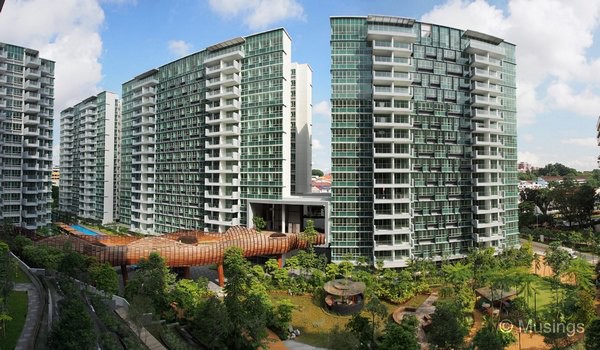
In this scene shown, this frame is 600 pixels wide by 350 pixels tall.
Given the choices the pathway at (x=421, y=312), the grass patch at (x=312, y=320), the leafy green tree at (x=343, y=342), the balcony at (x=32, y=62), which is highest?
the balcony at (x=32, y=62)

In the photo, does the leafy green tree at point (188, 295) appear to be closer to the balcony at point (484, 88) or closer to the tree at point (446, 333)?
the tree at point (446, 333)

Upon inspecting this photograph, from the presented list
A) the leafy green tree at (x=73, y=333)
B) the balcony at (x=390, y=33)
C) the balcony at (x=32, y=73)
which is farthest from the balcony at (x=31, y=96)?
the leafy green tree at (x=73, y=333)

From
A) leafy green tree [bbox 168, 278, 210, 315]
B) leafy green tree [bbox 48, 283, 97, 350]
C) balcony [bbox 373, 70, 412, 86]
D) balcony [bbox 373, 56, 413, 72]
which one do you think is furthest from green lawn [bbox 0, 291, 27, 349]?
balcony [bbox 373, 56, 413, 72]

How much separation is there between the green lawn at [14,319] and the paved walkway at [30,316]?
0.30 m

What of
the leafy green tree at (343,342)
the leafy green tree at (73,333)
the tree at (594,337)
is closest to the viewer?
the leafy green tree at (73,333)

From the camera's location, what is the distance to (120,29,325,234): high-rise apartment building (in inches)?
2552

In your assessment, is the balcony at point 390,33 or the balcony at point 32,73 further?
the balcony at point 32,73

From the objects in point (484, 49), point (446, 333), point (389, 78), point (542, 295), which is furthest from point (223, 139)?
point (542, 295)

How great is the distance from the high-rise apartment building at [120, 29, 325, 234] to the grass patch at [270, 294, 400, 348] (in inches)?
698

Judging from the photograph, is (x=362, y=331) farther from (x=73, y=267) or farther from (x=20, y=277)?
(x=20, y=277)

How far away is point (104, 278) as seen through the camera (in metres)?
38.1

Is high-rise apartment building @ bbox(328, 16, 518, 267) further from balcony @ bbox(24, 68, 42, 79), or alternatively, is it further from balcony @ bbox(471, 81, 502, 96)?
balcony @ bbox(24, 68, 42, 79)

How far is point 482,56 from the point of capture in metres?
63.7

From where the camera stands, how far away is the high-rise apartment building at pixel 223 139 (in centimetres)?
6481
